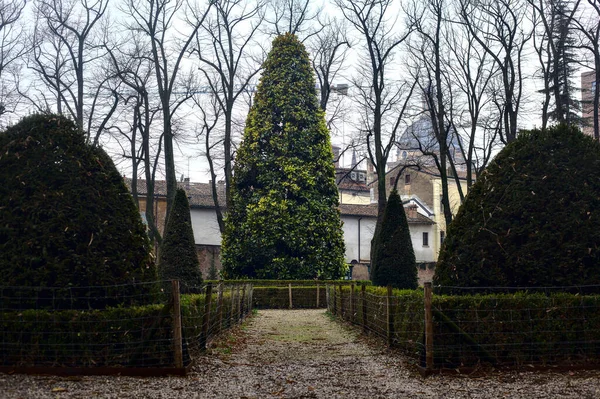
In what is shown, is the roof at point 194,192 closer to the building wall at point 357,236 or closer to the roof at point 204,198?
the roof at point 204,198

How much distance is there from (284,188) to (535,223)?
19479mm

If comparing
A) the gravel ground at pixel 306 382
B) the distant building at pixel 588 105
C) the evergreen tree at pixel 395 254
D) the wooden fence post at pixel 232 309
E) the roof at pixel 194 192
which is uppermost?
the distant building at pixel 588 105

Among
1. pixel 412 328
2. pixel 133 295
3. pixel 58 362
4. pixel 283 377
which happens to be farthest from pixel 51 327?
A: pixel 412 328

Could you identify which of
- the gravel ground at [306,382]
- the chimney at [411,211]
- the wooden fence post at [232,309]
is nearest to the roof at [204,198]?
the chimney at [411,211]

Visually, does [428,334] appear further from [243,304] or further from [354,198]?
[354,198]

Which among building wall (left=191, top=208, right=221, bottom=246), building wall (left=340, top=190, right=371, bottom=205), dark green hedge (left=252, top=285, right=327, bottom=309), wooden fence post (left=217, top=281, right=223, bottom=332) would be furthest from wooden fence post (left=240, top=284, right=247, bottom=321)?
building wall (left=340, top=190, right=371, bottom=205)

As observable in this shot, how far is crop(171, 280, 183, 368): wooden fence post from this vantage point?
9.19 meters

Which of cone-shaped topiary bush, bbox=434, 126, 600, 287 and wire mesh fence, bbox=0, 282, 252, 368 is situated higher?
cone-shaped topiary bush, bbox=434, 126, 600, 287

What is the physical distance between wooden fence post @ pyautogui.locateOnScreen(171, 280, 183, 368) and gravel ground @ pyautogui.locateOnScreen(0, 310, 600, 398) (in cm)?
30

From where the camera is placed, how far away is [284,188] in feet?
95.9

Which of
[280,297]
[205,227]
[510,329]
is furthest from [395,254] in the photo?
[205,227]

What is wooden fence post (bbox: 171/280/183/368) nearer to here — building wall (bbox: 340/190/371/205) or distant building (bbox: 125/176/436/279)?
distant building (bbox: 125/176/436/279)

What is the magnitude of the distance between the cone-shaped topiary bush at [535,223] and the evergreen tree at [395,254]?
12247 mm

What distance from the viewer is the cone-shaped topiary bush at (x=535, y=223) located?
10.1 meters
